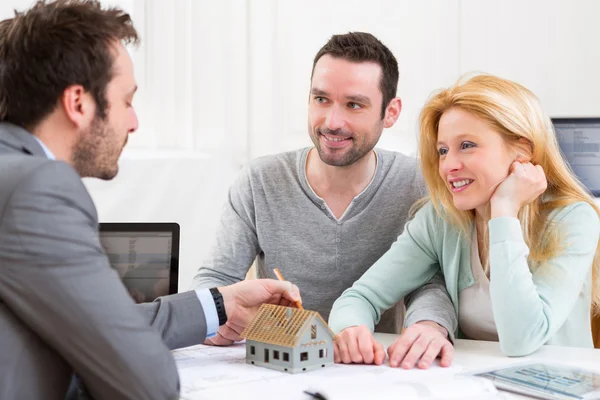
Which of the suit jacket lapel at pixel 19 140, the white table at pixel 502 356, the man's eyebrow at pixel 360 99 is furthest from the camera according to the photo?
the man's eyebrow at pixel 360 99

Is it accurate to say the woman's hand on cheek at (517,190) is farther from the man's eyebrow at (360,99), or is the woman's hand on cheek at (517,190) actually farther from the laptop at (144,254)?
the laptop at (144,254)

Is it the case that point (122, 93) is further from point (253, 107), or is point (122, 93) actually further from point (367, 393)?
point (253, 107)

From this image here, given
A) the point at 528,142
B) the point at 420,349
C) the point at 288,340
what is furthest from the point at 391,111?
the point at 288,340

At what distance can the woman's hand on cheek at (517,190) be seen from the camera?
5.04 feet

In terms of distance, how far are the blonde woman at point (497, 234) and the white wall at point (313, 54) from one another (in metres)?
1.44

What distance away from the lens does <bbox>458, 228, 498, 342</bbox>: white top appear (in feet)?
5.37

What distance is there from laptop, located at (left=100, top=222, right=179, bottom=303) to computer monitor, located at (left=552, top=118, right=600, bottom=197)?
183cm

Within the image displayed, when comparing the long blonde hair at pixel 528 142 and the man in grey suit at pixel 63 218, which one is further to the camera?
the long blonde hair at pixel 528 142

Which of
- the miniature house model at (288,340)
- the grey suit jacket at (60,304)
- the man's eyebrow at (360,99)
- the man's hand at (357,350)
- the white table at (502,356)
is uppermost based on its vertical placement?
the man's eyebrow at (360,99)

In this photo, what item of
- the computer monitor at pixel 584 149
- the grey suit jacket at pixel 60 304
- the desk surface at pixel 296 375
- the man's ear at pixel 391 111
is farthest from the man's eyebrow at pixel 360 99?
the computer monitor at pixel 584 149

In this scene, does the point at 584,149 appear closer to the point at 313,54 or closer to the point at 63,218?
the point at 313,54

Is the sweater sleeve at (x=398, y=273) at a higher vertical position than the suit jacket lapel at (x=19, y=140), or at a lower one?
lower

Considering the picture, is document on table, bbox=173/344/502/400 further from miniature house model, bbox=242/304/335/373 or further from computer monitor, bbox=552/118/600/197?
computer monitor, bbox=552/118/600/197

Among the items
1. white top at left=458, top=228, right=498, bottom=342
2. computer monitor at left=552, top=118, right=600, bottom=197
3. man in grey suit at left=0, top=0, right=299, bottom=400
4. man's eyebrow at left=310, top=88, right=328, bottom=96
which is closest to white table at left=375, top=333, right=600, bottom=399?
white top at left=458, top=228, right=498, bottom=342
